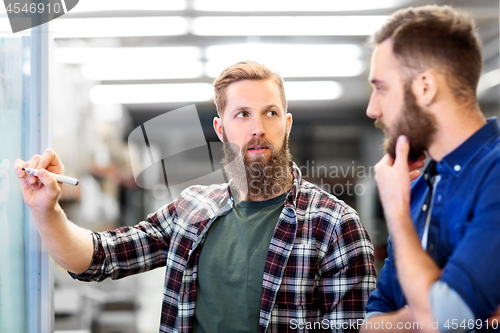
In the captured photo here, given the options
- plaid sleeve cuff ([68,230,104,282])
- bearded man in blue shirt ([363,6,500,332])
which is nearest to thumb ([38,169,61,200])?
plaid sleeve cuff ([68,230,104,282])

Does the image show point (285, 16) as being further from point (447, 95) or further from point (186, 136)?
point (447, 95)

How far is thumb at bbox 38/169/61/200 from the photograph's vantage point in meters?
1.07

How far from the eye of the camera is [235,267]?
1.16 m

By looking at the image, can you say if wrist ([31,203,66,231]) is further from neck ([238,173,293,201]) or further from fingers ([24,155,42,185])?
neck ([238,173,293,201])

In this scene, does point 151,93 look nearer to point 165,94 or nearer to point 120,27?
point 165,94

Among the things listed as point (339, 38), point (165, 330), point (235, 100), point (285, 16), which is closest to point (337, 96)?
point (339, 38)

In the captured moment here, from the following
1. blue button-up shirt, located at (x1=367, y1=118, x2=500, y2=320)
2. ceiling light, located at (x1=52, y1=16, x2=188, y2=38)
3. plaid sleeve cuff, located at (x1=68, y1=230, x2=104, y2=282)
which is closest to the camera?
blue button-up shirt, located at (x1=367, y1=118, x2=500, y2=320)

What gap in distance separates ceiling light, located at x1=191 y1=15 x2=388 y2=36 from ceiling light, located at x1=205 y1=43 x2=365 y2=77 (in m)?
0.05

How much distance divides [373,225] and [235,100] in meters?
0.76

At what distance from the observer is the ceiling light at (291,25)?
5.05 feet

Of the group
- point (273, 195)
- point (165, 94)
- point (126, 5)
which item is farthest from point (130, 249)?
point (126, 5)

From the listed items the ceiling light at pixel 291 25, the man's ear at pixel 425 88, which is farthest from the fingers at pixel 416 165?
the ceiling light at pixel 291 25

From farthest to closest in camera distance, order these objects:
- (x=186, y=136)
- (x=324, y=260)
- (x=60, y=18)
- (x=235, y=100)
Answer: (x=60, y=18), (x=186, y=136), (x=235, y=100), (x=324, y=260)

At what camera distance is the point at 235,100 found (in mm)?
1246
